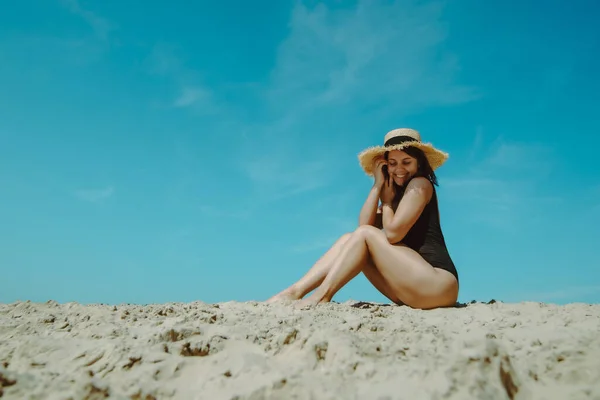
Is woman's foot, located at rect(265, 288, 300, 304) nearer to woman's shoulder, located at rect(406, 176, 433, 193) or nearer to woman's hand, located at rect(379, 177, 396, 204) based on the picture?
woman's hand, located at rect(379, 177, 396, 204)

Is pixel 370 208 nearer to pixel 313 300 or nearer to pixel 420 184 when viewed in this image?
pixel 420 184

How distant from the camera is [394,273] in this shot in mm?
4531

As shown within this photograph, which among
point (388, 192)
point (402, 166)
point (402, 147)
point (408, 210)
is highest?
point (402, 147)

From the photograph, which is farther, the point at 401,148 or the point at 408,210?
the point at 401,148

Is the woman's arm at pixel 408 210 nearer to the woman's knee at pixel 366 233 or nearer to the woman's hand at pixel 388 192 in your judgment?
the woman's knee at pixel 366 233

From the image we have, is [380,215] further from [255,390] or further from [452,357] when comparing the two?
[255,390]

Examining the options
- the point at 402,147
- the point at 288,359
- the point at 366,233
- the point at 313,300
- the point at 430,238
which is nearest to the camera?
the point at 288,359

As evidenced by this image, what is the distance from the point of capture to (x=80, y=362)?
2.65 metres

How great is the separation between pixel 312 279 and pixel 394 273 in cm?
90

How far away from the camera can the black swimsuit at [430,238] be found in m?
4.73

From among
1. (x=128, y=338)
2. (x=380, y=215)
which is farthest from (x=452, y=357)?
(x=380, y=215)

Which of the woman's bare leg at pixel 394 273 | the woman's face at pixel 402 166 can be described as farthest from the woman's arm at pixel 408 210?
the woman's face at pixel 402 166

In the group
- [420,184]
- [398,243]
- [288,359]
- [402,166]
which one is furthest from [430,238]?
[288,359]

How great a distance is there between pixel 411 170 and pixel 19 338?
399 cm
